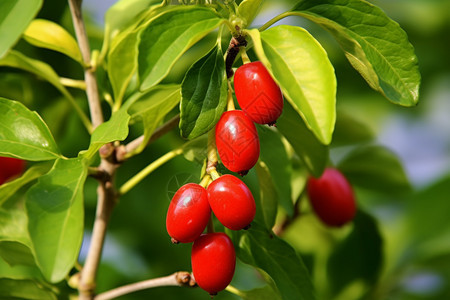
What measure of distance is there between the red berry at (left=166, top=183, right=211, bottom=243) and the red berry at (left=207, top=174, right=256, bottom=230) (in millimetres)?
20

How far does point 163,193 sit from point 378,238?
0.72m

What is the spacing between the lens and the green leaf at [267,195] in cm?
128

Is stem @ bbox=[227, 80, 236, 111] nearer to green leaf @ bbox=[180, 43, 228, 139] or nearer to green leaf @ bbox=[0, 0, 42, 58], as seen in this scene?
green leaf @ bbox=[180, 43, 228, 139]

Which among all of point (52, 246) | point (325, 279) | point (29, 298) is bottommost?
point (325, 279)

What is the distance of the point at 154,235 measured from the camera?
205 cm

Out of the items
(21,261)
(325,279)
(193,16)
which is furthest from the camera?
(325,279)

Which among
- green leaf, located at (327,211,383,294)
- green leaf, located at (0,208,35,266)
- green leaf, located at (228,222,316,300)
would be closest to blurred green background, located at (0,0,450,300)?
green leaf, located at (327,211,383,294)

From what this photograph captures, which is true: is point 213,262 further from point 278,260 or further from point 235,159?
point 278,260

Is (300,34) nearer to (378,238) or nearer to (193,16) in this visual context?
(193,16)

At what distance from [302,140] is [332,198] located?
44cm

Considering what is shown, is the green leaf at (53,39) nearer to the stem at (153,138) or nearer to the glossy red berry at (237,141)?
the stem at (153,138)

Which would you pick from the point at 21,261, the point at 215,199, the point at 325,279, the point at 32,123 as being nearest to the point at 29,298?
the point at 21,261

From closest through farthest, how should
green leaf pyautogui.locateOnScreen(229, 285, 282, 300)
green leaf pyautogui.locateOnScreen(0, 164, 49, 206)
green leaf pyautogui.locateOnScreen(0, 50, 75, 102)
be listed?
green leaf pyautogui.locateOnScreen(0, 164, 49, 206) → green leaf pyautogui.locateOnScreen(229, 285, 282, 300) → green leaf pyautogui.locateOnScreen(0, 50, 75, 102)

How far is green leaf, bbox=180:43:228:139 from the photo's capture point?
3.17 feet
